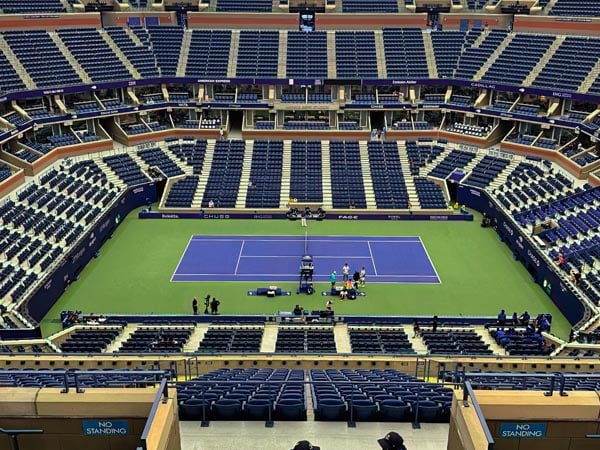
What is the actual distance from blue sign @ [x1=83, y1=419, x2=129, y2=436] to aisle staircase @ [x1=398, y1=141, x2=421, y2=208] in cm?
3418

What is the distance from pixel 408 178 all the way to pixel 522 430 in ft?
119

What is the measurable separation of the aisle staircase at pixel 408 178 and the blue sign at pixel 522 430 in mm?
32923

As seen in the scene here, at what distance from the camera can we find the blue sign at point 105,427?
28.0 ft

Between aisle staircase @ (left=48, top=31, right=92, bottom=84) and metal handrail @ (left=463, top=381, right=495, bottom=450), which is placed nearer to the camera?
metal handrail @ (left=463, top=381, right=495, bottom=450)

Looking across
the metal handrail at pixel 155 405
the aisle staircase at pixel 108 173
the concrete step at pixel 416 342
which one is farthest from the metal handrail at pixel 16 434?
the aisle staircase at pixel 108 173

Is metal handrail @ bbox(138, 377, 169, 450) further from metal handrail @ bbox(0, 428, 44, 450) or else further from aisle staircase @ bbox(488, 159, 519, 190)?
aisle staircase @ bbox(488, 159, 519, 190)

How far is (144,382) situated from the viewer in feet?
31.0

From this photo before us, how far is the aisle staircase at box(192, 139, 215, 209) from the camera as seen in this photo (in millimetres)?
41463

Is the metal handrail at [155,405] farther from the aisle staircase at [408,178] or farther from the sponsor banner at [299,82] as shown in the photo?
the sponsor banner at [299,82]

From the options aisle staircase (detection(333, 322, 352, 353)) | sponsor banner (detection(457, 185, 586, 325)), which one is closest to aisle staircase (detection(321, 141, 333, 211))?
sponsor banner (detection(457, 185, 586, 325))

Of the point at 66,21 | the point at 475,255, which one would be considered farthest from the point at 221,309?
the point at 66,21

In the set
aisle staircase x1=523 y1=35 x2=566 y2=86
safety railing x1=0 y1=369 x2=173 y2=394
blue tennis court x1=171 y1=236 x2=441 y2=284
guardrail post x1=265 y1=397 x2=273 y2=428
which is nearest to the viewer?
safety railing x1=0 y1=369 x2=173 y2=394

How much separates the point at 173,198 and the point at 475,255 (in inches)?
821

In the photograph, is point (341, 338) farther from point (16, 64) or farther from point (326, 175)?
point (16, 64)
